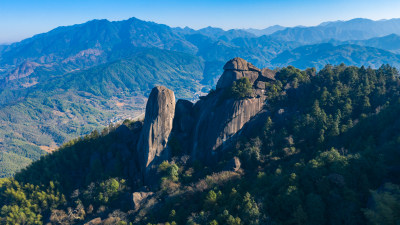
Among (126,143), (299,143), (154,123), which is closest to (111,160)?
(126,143)

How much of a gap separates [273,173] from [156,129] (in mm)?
35067

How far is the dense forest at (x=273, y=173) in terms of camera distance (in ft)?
123

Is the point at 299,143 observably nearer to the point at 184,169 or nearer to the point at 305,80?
the point at 305,80

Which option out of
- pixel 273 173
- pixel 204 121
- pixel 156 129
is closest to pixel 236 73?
pixel 204 121

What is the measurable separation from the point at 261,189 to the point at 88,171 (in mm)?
59024

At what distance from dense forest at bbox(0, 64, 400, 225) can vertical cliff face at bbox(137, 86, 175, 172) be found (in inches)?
172

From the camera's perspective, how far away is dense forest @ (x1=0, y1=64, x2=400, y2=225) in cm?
3747

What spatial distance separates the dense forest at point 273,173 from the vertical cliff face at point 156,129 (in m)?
4.36

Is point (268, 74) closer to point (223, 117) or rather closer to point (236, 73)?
point (236, 73)

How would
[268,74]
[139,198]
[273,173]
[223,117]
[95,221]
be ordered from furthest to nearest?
[268,74] → [223,117] → [139,198] → [95,221] → [273,173]

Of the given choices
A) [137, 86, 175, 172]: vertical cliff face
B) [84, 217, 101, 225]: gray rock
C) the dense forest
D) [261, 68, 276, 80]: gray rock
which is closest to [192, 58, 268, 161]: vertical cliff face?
the dense forest

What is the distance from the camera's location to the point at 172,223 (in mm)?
44469

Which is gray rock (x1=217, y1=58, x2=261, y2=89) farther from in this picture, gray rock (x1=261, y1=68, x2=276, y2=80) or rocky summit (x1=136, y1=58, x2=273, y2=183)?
gray rock (x1=261, y1=68, x2=276, y2=80)

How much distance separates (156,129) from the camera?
6881 centimetres
